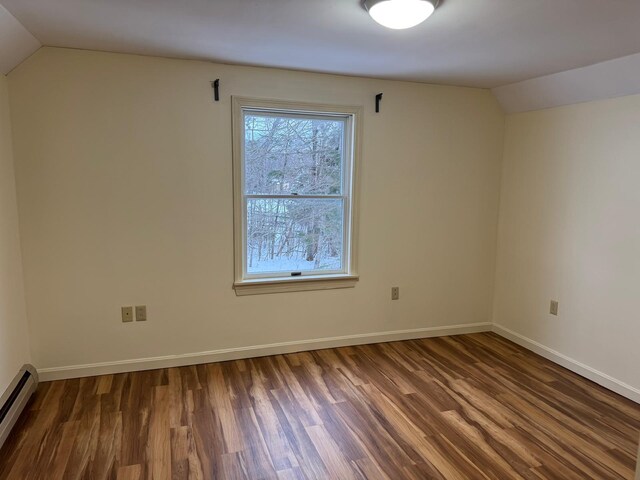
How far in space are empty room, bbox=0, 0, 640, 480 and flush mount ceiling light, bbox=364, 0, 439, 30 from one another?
0.02 m

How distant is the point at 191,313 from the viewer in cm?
311

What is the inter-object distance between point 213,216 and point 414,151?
5.65 ft

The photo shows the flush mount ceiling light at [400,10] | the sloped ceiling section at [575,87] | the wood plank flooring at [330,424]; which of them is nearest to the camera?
the flush mount ceiling light at [400,10]

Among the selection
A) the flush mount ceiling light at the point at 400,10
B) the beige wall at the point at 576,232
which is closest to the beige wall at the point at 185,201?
the beige wall at the point at 576,232

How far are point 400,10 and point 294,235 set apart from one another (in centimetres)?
190

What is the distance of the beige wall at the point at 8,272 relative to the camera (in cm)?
240

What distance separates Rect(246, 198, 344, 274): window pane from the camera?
327cm

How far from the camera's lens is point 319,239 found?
136 inches

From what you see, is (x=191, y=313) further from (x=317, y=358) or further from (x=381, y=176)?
(x=381, y=176)

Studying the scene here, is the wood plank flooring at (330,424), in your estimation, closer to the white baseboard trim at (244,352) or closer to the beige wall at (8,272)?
the white baseboard trim at (244,352)

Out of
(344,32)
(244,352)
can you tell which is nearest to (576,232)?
(344,32)

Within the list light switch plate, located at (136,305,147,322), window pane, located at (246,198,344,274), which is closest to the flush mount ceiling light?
window pane, located at (246,198,344,274)

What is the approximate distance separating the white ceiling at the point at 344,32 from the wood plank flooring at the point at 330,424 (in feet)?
7.07

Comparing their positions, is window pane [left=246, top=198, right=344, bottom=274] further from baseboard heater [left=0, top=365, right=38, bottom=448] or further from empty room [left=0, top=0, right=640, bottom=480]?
baseboard heater [left=0, top=365, right=38, bottom=448]
